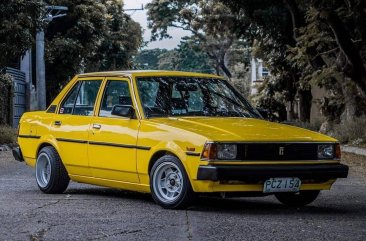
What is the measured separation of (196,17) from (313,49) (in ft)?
90.5

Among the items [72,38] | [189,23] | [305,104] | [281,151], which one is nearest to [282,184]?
[281,151]

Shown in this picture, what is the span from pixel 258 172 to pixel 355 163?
1103cm

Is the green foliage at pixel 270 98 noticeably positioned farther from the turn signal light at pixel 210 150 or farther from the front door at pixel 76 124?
the turn signal light at pixel 210 150

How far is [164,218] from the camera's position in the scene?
813cm

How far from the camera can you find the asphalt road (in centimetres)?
714

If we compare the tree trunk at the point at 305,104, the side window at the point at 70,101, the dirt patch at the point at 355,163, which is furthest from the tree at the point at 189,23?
the side window at the point at 70,101

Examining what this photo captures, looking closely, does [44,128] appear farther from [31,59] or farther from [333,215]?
[31,59]

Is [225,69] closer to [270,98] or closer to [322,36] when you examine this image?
[270,98]

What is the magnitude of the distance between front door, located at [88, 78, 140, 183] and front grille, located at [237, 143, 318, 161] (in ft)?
4.92

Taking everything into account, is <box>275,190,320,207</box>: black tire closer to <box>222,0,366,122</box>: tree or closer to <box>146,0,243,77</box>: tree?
<box>222,0,366,122</box>: tree

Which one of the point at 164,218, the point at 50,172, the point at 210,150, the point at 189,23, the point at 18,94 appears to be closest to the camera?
the point at 164,218

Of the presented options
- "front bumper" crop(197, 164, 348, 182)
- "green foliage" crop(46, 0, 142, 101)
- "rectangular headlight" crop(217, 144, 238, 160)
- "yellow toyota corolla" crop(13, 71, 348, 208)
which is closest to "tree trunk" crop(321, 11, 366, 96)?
"yellow toyota corolla" crop(13, 71, 348, 208)

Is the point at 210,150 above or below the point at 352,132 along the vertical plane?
above

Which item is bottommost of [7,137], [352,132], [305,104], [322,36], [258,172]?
[7,137]
